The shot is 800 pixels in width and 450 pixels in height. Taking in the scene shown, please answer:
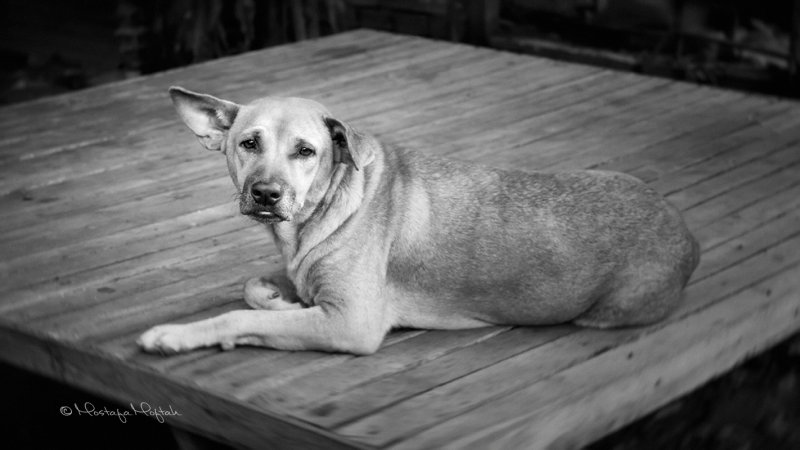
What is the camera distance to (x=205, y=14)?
8234 millimetres

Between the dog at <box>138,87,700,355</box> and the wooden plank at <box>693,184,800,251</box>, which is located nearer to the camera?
the dog at <box>138,87,700,355</box>

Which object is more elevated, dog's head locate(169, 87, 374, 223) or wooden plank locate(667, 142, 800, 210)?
dog's head locate(169, 87, 374, 223)

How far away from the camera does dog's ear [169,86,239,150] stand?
3869 mm

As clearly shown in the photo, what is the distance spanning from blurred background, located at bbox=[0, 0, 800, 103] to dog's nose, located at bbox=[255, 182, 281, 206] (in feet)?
13.1

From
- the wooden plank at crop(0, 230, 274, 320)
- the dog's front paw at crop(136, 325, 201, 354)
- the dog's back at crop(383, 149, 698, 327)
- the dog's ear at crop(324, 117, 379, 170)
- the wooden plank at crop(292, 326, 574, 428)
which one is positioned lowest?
the wooden plank at crop(0, 230, 274, 320)

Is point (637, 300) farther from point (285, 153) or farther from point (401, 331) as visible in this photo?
point (285, 153)

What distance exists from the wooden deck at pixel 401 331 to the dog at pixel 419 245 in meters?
0.09

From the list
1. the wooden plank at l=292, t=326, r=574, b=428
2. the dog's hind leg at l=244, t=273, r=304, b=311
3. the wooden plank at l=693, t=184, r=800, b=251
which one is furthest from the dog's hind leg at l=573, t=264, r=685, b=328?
the dog's hind leg at l=244, t=273, r=304, b=311

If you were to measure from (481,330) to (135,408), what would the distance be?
1.12 m

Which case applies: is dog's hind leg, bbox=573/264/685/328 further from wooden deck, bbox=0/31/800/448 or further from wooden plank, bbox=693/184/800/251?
wooden plank, bbox=693/184/800/251

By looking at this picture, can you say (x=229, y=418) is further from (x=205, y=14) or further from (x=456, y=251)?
(x=205, y=14)

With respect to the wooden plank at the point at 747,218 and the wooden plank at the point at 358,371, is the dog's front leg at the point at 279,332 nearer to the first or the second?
the wooden plank at the point at 358,371

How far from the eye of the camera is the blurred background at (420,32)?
7.16 m

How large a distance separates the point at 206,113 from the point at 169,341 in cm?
76
